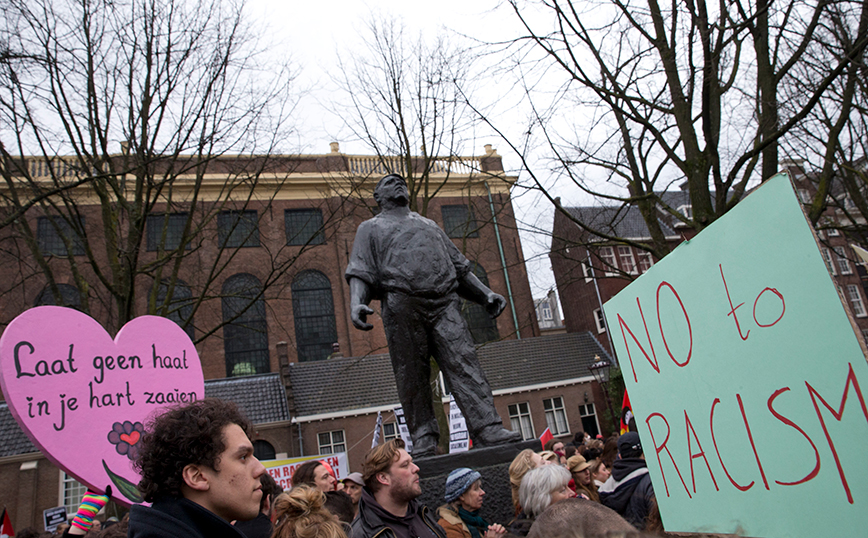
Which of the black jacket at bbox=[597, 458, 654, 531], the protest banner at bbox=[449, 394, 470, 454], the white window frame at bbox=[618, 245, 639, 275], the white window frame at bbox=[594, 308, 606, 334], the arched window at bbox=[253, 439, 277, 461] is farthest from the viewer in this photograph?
the white window frame at bbox=[618, 245, 639, 275]

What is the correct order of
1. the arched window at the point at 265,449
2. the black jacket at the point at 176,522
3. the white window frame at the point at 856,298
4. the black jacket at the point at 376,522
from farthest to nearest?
the white window frame at the point at 856,298, the arched window at the point at 265,449, the black jacket at the point at 376,522, the black jacket at the point at 176,522

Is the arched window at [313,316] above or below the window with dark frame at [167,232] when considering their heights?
below

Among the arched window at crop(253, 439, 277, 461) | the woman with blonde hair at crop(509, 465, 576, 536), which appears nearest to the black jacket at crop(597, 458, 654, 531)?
the woman with blonde hair at crop(509, 465, 576, 536)

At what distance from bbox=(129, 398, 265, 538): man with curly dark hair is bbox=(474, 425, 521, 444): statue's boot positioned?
2083 mm

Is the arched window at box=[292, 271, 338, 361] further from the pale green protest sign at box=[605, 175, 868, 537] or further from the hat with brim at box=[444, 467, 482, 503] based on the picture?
the pale green protest sign at box=[605, 175, 868, 537]

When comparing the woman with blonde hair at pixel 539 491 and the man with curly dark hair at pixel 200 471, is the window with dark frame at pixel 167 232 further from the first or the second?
the man with curly dark hair at pixel 200 471

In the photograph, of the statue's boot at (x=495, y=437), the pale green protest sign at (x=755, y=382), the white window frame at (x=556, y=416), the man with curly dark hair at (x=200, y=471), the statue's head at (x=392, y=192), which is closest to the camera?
the pale green protest sign at (x=755, y=382)

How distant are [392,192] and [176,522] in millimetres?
2931

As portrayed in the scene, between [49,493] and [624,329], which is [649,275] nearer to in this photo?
[624,329]

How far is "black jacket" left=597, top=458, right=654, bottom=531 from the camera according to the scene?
10.9 ft

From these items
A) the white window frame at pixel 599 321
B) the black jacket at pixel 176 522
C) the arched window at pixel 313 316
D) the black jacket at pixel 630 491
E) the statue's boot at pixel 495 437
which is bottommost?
the black jacket at pixel 630 491

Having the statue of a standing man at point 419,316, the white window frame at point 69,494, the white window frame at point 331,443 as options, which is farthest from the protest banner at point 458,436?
the white window frame at point 69,494

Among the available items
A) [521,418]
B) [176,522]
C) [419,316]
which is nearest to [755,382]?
[176,522]

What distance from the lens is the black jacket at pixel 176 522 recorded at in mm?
1478
